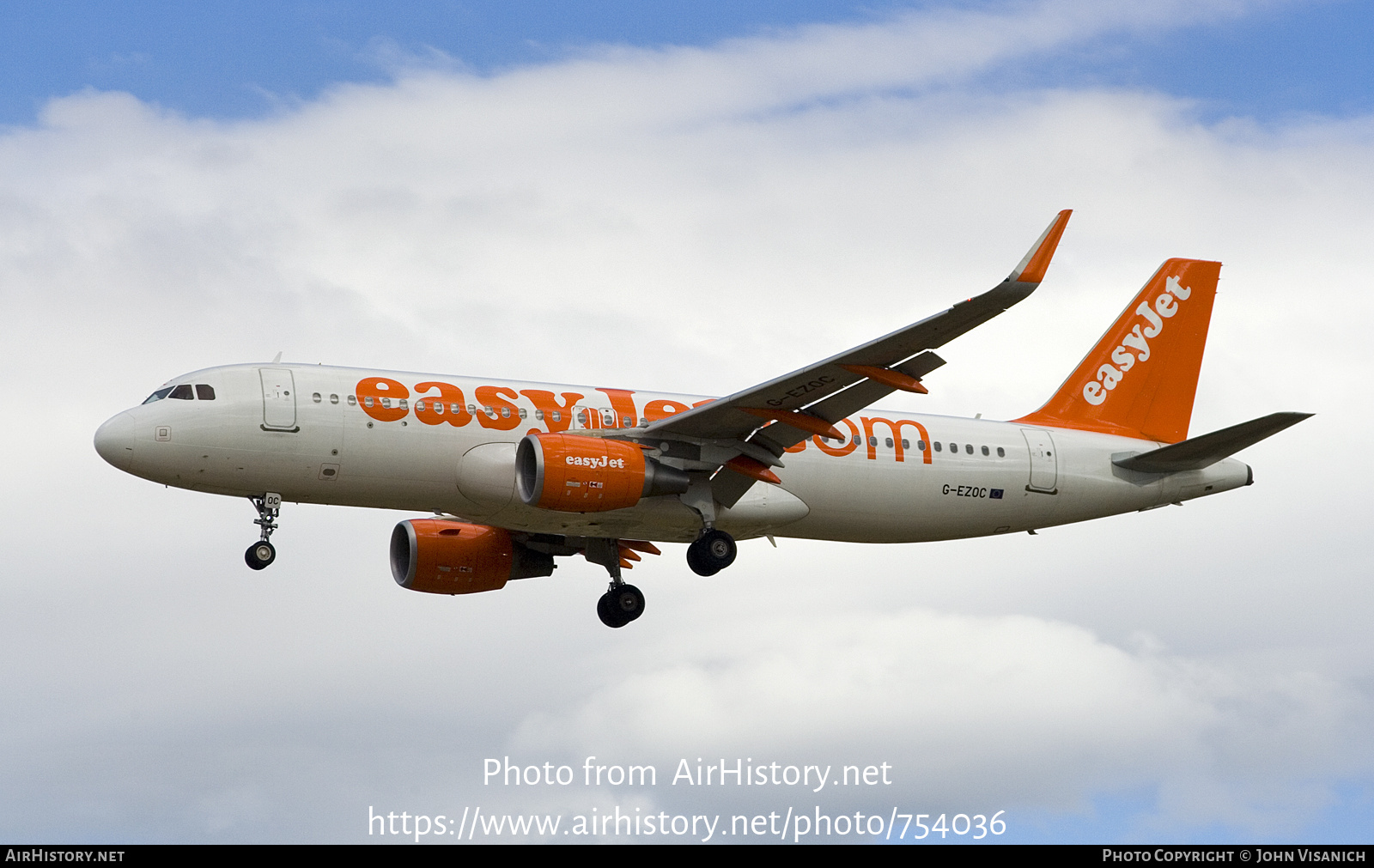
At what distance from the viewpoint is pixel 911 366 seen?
114 feet

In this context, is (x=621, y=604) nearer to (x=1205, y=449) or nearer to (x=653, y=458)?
(x=653, y=458)

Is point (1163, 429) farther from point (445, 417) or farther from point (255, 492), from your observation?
point (255, 492)

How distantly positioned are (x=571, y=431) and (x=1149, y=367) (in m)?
15.3

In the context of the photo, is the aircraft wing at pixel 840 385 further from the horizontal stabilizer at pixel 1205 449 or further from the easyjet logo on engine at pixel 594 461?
the horizontal stabilizer at pixel 1205 449

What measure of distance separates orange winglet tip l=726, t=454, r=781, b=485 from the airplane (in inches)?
2.0

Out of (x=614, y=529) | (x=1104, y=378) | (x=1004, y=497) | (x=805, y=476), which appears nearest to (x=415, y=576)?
(x=614, y=529)

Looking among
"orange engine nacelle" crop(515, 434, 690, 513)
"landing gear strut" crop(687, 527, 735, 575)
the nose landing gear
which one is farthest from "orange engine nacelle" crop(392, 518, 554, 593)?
"orange engine nacelle" crop(515, 434, 690, 513)

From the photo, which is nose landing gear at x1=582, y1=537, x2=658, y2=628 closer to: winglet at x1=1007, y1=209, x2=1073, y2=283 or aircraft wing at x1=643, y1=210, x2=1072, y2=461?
aircraft wing at x1=643, y1=210, x2=1072, y2=461

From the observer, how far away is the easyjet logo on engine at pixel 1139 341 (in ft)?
147

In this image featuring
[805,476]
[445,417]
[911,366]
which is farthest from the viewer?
[805,476]

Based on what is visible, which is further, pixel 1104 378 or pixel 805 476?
pixel 1104 378

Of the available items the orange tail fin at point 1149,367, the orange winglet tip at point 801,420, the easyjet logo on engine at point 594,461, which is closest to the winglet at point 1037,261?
the orange winglet tip at point 801,420

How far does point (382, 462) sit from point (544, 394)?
3876 mm

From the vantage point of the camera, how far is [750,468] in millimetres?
38219
